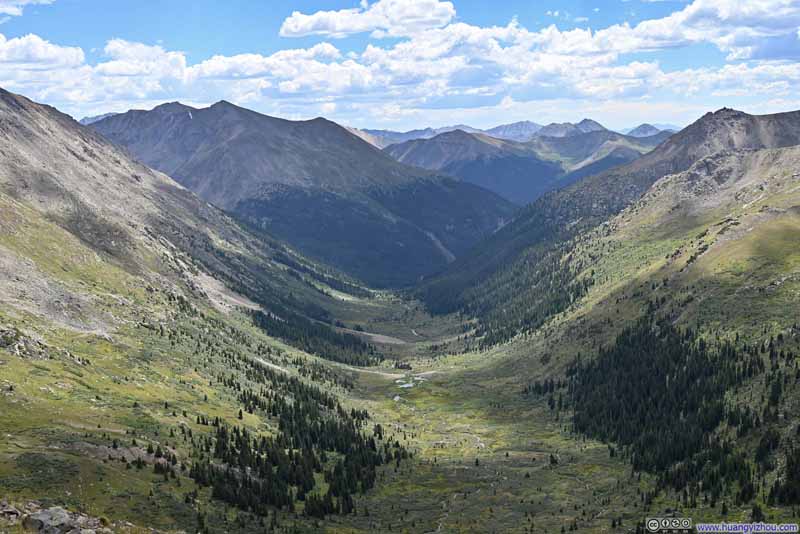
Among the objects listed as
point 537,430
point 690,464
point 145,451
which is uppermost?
point 145,451

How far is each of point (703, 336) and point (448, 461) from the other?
3333 inches

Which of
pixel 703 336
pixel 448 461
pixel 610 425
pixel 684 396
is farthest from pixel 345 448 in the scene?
pixel 703 336

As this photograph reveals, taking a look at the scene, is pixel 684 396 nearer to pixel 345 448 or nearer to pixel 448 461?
pixel 448 461

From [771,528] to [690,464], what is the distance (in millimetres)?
37334

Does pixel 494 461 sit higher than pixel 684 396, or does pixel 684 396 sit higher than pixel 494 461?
pixel 684 396

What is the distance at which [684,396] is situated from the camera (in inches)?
6688

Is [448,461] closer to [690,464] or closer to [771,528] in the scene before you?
[690,464]

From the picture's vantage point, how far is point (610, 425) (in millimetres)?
179375

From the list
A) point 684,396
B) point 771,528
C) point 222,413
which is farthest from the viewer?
point 684,396

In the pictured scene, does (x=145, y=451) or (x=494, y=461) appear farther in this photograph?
(x=494, y=461)

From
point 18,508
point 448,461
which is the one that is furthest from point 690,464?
point 18,508

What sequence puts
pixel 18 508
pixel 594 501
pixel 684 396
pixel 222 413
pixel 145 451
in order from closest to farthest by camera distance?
pixel 18 508 → pixel 145 451 → pixel 594 501 → pixel 222 413 → pixel 684 396

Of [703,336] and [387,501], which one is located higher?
[703,336]

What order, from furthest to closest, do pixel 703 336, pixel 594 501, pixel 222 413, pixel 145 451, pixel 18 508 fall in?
pixel 703 336, pixel 222 413, pixel 594 501, pixel 145 451, pixel 18 508
